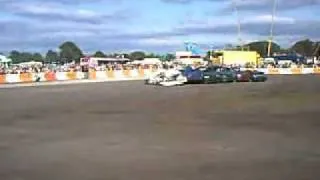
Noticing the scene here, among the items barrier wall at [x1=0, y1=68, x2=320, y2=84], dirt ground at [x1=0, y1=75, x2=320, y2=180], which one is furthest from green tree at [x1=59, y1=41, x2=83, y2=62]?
dirt ground at [x1=0, y1=75, x2=320, y2=180]

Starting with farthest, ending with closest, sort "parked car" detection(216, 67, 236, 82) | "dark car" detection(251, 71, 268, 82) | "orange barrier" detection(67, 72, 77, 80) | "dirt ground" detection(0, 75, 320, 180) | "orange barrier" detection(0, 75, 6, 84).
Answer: "orange barrier" detection(67, 72, 77, 80) < "orange barrier" detection(0, 75, 6, 84) < "dark car" detection(251, 71, 268, 82) < "parked car" detection(216, 67, 236, 82) < "dirt ground" detection(0, 75, 320, 180)

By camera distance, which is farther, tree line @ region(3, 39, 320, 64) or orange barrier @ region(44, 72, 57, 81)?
tree line @ region(3, 39, 320, 64)

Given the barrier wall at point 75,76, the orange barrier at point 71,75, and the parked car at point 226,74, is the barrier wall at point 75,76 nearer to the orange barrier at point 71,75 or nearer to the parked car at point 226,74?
the orange barrier at point 71,75

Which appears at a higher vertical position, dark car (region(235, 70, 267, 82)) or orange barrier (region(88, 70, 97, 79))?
dark car (region(235, 70, 267, 82))

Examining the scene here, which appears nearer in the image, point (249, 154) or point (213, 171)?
point (213, 171)

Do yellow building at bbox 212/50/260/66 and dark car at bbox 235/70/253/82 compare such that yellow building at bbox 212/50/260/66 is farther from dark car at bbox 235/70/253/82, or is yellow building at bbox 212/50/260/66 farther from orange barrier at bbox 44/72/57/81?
dark car at bbox 235/70/253/82

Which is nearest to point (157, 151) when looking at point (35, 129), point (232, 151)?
point (232, 151)

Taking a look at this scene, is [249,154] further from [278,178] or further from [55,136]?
[55,136]

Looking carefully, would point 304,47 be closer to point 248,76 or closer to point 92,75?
point 92,75

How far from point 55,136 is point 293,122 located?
639 cm

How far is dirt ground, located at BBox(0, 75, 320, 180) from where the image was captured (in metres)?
9.30

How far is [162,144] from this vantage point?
12586 mm

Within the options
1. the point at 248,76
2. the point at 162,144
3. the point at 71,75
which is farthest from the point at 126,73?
the point at 162,144

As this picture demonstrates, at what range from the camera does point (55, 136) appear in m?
14.1
